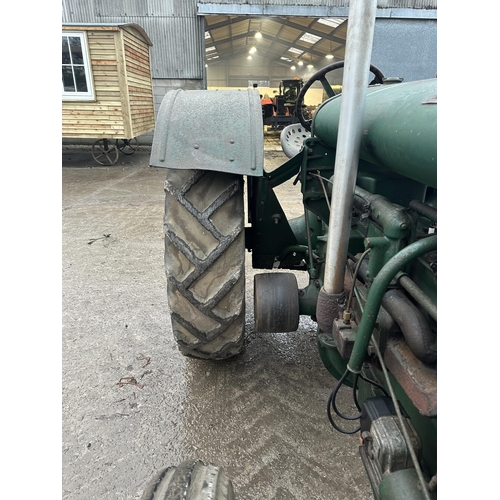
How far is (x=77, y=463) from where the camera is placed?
1.67 meters

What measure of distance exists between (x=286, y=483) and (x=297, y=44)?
30.2 metres

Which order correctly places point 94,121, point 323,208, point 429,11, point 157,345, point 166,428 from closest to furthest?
point 166,428, point 323,208, point 157,345, point 94,121, point 429,11

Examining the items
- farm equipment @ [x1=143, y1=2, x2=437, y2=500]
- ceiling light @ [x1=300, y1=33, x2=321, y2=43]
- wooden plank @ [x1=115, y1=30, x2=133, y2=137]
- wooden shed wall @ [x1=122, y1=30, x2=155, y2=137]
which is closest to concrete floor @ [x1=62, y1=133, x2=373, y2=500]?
farm equipment @ [x1=143, y1=2, x2=437, y2=500]

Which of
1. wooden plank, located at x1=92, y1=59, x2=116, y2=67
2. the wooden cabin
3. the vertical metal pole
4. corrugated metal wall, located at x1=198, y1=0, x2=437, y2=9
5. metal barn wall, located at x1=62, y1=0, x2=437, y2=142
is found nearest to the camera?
the vertical metal pole

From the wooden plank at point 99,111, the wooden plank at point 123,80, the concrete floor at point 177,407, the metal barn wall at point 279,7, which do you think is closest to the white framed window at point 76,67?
the wooden plank at point 99,111

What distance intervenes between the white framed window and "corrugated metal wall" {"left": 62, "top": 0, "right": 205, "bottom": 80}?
111 inches

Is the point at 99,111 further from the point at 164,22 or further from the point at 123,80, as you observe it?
the point at 164,22

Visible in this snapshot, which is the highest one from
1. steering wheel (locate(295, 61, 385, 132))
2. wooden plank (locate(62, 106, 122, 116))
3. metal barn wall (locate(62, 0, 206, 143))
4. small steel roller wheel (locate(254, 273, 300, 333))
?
metal barn wall (locate(62, 0, 206, 143))

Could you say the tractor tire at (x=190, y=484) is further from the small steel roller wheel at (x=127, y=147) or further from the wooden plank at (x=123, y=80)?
the small steel roller wheel at (x=127, y=147)

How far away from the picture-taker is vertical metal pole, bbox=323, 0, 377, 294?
0.92 m

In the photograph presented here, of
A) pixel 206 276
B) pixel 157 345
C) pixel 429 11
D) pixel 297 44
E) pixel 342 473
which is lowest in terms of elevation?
pixel 342 473

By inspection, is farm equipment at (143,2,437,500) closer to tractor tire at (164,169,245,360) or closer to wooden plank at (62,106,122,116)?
tractor tire at (164,169,245,360)

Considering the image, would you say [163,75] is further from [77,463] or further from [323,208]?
[77,463]

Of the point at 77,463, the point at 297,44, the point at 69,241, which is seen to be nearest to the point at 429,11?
the point at 69,241
